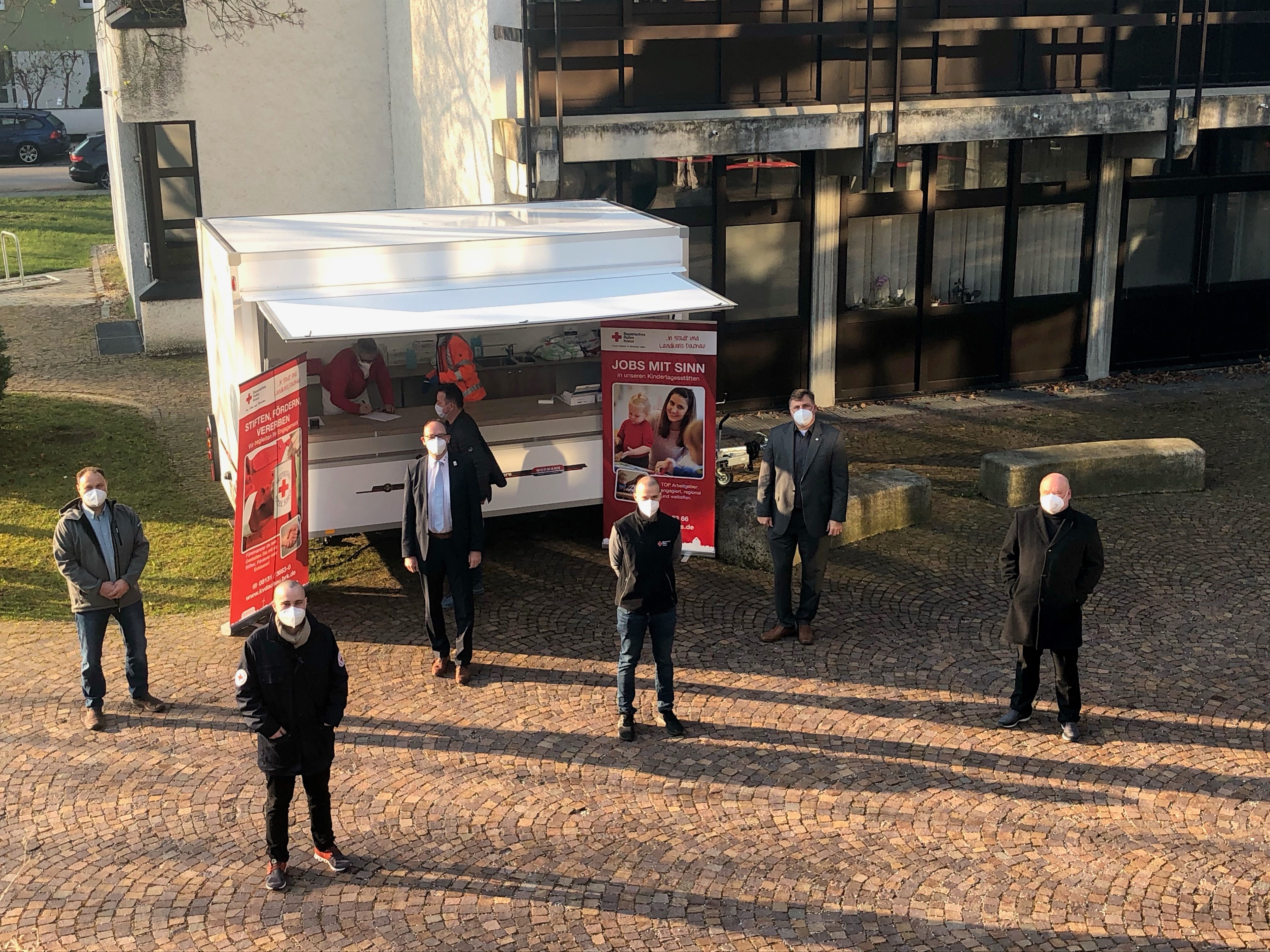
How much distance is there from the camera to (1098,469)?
41.5 ft

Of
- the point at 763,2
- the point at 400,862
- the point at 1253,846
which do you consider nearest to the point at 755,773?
the point at 400,862

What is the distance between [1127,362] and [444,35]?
8.80m

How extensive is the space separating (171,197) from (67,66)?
37714 mm

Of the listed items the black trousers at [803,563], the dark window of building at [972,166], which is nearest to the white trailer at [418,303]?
the black trousers at [803,563]

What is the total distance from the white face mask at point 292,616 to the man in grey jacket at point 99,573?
226cm

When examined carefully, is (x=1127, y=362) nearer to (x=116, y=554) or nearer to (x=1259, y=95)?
(x=1259, y=95)

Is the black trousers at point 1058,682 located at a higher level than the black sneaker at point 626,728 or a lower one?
higher

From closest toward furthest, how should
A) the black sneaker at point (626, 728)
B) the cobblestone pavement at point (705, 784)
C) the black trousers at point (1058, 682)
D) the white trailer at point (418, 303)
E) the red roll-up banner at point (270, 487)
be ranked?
1. the cobblestone pavement at point (705, 784)
2. the black trousers at point (1058, 682)
3. the black sneaker at point (626, 728)
4. the red roll-up banner at point (270, 487)
5. the white trailer at point (418, 303)

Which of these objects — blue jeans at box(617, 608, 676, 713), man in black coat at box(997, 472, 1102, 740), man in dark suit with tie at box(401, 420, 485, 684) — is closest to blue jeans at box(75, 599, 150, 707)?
man in dark suit with tie at box(401, 420, 485, 684)

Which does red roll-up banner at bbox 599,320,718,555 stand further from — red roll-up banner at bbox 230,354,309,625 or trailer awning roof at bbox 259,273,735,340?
red roll-up banner at bbox 230,354,309,625

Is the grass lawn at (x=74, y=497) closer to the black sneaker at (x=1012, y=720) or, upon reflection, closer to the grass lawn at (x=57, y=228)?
the black sneaker at (x=1012, y=720)

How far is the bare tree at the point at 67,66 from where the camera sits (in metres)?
51.7

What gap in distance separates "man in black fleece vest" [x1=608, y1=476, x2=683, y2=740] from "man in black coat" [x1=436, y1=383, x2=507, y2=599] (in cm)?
174

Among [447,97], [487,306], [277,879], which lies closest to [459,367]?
[487,306]
